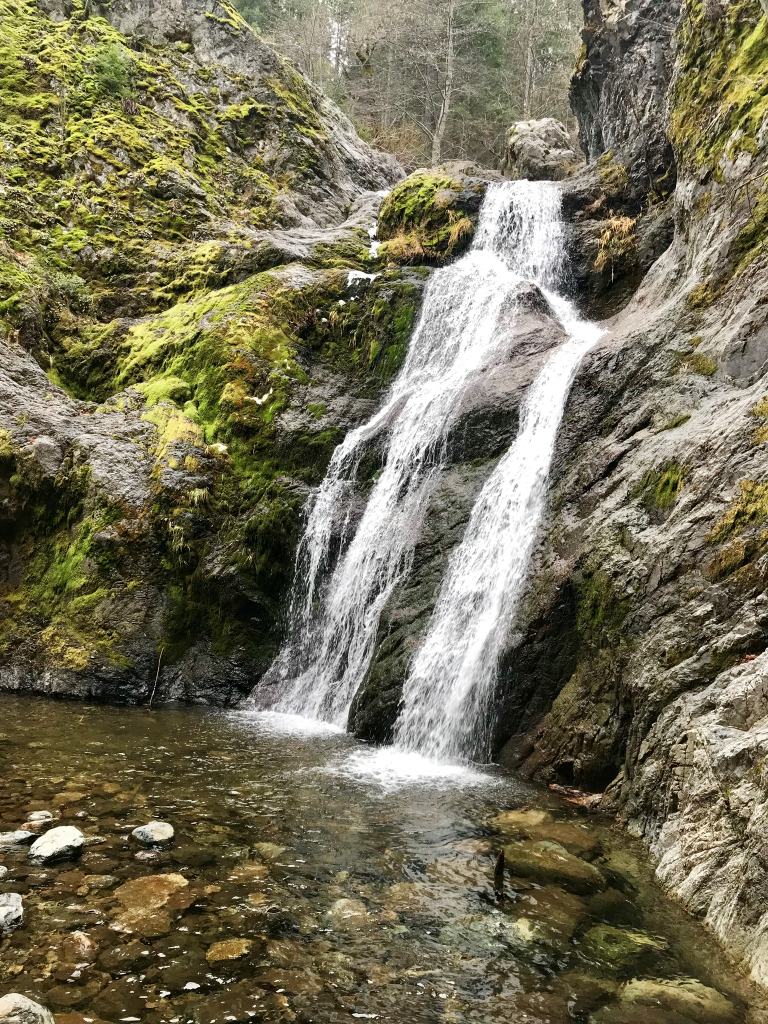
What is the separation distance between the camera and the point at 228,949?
3428 mm

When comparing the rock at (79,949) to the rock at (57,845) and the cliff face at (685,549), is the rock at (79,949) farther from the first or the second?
the cliff face at (685,549)

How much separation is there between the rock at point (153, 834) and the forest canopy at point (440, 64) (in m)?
28.7

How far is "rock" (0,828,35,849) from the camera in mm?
4367

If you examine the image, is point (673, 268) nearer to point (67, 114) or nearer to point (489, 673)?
point (489, 673)

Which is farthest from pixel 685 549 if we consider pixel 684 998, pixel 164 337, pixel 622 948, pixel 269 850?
pixel 164 337

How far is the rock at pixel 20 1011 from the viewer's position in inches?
96.8

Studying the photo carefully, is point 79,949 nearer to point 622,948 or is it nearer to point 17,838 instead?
point 17,838

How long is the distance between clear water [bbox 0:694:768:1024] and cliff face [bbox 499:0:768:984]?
0.54 meters

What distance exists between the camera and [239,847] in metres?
4.68

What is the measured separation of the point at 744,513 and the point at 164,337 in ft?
39.9

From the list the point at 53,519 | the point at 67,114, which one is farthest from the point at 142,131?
the point at 53,519

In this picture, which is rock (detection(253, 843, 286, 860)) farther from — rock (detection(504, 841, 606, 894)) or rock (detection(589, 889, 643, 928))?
rock (detection(589, 889, 643, 928))

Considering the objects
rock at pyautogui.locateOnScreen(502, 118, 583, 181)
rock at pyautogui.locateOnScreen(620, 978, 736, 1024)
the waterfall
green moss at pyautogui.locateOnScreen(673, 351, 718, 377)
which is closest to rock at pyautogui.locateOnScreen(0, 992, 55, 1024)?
rock at pyautogui.locateOnScreen(620, 978, 736, 1024)

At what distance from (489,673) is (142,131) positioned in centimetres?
1862
